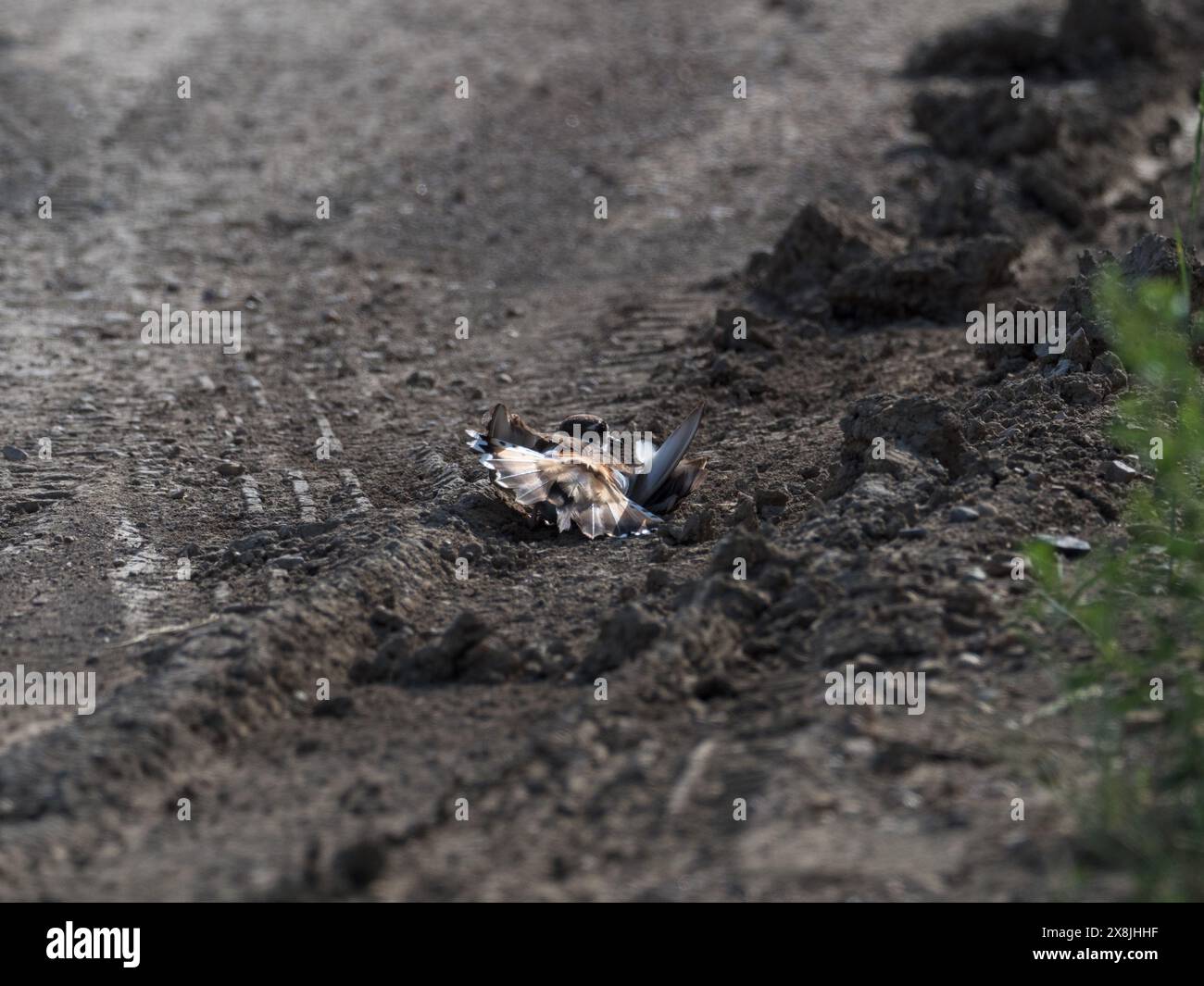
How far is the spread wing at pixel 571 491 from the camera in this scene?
4.99 metres

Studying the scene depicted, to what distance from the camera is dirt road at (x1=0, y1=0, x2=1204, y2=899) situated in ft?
10.7

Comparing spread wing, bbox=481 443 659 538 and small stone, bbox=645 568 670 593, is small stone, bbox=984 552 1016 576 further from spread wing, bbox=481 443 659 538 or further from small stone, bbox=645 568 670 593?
spread wing, bbox=481 443 659 538

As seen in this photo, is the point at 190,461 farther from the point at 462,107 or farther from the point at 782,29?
the point at 782,29

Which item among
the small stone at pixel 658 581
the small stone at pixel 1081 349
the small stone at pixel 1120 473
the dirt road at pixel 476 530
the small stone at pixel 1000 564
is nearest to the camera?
the dirt road at pixel 476 530

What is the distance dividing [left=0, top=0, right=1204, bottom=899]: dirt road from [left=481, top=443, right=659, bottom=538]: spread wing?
0.34 feet

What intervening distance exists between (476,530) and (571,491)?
0.36m

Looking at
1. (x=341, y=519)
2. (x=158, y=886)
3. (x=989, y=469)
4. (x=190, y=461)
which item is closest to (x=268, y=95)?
(x=190, y=461)

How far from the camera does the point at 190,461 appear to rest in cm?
583

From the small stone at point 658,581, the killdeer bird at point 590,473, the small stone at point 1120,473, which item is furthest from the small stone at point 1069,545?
the killdeer bird at point 590,473

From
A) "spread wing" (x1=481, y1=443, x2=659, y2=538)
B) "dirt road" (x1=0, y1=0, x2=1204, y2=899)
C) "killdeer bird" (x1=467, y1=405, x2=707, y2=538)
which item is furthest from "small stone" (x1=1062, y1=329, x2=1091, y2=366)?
"spread wing" (x1=481, y1=443, x2=659, y2=538)

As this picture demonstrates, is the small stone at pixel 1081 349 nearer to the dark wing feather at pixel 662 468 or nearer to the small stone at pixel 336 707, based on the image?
the dark wing feather at pixel 662 468

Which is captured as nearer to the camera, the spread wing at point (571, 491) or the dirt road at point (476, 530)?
→ the dirt road at point (476, 530)

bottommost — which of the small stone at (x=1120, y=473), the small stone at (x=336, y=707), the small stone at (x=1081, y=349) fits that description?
the small stone at (x=336, y=707)

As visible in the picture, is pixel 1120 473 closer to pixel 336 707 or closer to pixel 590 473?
pixel 590 473
